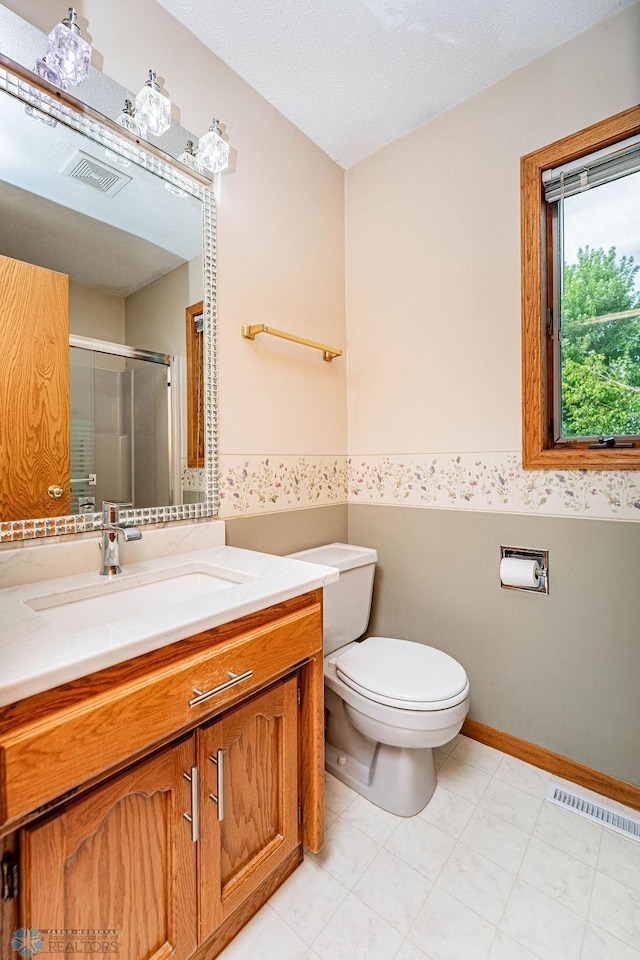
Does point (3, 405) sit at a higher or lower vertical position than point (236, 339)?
lower

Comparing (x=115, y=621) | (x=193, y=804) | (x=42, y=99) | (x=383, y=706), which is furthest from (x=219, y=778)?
(x=42, y=99)

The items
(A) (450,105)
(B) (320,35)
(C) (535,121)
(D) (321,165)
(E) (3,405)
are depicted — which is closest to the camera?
(E) (3,405)

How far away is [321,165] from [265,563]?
1792 millimetres

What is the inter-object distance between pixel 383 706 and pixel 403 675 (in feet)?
0.43

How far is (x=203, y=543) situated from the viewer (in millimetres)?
1453

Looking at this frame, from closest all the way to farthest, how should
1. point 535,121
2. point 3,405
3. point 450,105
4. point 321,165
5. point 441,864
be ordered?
point 3,405 < point 441,864 < point 535,121 < point 450,105 < point 321,165

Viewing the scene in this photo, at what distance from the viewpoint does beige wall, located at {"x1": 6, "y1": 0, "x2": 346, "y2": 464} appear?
1.31 metres

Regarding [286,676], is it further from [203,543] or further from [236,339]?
[236,339]

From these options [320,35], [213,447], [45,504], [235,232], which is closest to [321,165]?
[320,35]

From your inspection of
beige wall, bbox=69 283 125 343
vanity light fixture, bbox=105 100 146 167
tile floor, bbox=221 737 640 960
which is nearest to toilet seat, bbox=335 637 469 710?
tile floor, bbox=221 737 640 960

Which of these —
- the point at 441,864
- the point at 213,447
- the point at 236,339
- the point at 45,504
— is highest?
the point at 236,339

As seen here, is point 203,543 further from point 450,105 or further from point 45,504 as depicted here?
point 450,105

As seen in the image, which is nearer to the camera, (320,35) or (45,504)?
(45,504)

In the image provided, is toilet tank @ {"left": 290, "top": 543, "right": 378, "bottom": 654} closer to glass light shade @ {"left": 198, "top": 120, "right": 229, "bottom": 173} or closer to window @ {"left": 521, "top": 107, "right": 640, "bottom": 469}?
window @ {"left": 521, "top": 107, "right": 640, "bottom": 469}
